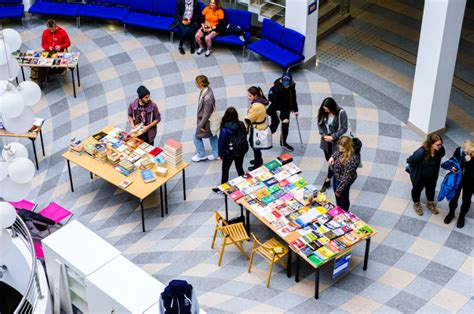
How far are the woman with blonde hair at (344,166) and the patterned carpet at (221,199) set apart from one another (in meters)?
0.93

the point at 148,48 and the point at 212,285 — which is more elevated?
the point at 148,48

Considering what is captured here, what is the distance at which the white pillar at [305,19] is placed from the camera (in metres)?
16.4

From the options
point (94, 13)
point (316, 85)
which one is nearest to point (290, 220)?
point (316, 85)

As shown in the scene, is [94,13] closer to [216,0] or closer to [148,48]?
[148,48]

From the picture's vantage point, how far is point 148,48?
1789 cm

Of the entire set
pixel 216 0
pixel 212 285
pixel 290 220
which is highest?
pixel 216 0

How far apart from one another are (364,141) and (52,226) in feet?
19.2

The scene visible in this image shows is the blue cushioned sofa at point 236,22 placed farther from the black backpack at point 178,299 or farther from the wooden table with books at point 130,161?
the black backpack at point 178,299

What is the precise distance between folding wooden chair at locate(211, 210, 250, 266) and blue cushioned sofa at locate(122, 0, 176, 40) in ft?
22.0

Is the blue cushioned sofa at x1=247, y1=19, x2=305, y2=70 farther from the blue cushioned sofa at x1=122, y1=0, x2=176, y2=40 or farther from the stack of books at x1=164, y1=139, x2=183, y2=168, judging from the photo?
the stack of books at x1=164, y1=139, x2=183, y2=168

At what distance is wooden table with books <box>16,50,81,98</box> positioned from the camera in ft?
52.7

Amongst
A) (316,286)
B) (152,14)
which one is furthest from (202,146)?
(152,14)

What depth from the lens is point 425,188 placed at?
13.2 metres

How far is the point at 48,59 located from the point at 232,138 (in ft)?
17.1
